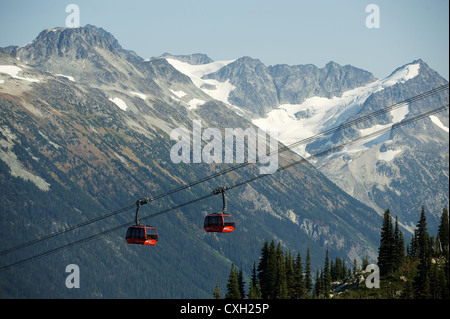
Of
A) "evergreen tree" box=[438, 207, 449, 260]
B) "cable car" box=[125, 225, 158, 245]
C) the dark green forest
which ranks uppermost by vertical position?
"evergreen tree" box=[438, 207, 449, 260]

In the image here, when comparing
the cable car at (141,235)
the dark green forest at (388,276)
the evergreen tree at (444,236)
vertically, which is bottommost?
the cable car at (141,235)

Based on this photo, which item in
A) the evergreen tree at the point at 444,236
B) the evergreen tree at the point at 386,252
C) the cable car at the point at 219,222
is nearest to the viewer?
the cable car at the point at 219,222

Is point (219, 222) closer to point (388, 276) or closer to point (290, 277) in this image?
point (388, 276)

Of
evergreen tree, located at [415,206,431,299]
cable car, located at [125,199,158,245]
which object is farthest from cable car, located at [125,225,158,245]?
evergreen tree, located at [415,206,431,299]

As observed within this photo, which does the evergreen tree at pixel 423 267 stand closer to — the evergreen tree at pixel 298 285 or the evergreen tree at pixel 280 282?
the evergreen tree at pixel 298 285

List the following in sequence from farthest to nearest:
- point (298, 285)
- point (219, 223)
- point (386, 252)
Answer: point (298, 285)
point (386, 252)
point (219, 223)

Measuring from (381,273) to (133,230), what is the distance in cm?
7751

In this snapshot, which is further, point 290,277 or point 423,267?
point 290,277

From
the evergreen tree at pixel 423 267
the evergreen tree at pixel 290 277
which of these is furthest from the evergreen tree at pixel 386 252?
the evergreen tree at pixel 290 277

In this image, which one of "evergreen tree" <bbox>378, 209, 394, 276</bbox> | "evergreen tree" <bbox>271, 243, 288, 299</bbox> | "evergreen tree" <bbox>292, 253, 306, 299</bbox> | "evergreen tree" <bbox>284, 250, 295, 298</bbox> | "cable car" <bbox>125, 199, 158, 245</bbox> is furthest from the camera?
"evergreen tree" <bbox>292, 253, 306, 299</bbox>

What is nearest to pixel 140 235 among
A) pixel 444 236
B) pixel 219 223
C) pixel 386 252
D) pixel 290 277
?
pixel 219 223

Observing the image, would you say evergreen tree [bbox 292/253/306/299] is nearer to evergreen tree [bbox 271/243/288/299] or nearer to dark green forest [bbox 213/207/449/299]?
dark green forest [bbox 213/207/449/299]
